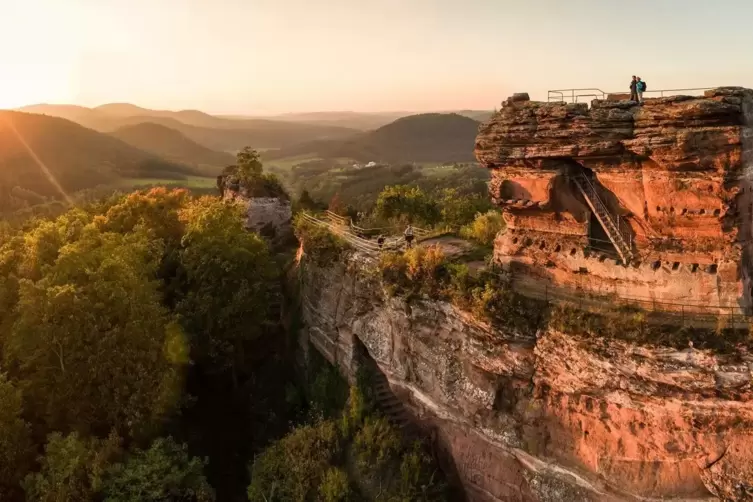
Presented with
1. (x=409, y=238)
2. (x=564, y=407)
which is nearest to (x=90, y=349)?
(x=409, y=238)

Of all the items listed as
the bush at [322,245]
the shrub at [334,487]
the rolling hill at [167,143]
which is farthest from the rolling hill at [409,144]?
the shrub at [334,487]

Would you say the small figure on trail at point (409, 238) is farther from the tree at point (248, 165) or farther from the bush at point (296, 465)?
the tree at point (248, 165)

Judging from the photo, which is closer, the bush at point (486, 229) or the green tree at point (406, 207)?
the bush at point (486, 229)

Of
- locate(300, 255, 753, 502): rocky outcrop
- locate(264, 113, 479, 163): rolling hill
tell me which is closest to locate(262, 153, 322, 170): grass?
locate(264, 113, 479, 163): rolling hill

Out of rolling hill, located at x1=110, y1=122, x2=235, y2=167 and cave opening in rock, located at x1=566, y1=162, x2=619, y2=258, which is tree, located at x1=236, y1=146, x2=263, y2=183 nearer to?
cave opening in rock, located at x1=566, y1=162, x2=619, y2=258

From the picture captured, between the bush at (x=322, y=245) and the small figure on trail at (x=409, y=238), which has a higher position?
the small figure on trail at (x=409, y=238)

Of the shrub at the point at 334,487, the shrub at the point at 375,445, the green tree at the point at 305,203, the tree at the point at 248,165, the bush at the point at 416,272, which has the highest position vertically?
the tree at the point at 248,165
